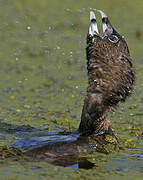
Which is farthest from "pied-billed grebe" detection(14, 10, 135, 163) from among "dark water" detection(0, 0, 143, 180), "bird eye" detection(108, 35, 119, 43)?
"dark water" detection(0, 0, 143, 180)

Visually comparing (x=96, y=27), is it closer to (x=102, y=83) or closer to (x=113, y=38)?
(x=113, y=38)

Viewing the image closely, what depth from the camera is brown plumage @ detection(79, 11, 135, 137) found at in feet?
21.3

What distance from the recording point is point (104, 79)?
650 centimetres

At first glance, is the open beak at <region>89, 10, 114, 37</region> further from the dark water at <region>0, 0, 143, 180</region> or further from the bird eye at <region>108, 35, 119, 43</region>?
the dark water at <region>0, 0, 143, 180</region>

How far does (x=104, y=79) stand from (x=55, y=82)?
14.2ft

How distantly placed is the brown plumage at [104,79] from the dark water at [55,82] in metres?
0.62

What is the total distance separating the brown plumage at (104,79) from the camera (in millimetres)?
6504

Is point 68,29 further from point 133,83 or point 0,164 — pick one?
point 0,164

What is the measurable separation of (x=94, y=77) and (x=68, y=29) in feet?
26.5

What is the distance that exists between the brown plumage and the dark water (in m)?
0.62

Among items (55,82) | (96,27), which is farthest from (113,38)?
(55,82)

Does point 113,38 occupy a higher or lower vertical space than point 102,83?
higher

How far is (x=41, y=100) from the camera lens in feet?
31.6

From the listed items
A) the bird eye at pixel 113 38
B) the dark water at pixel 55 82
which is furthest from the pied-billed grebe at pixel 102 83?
the dark water at pixel 55 82
